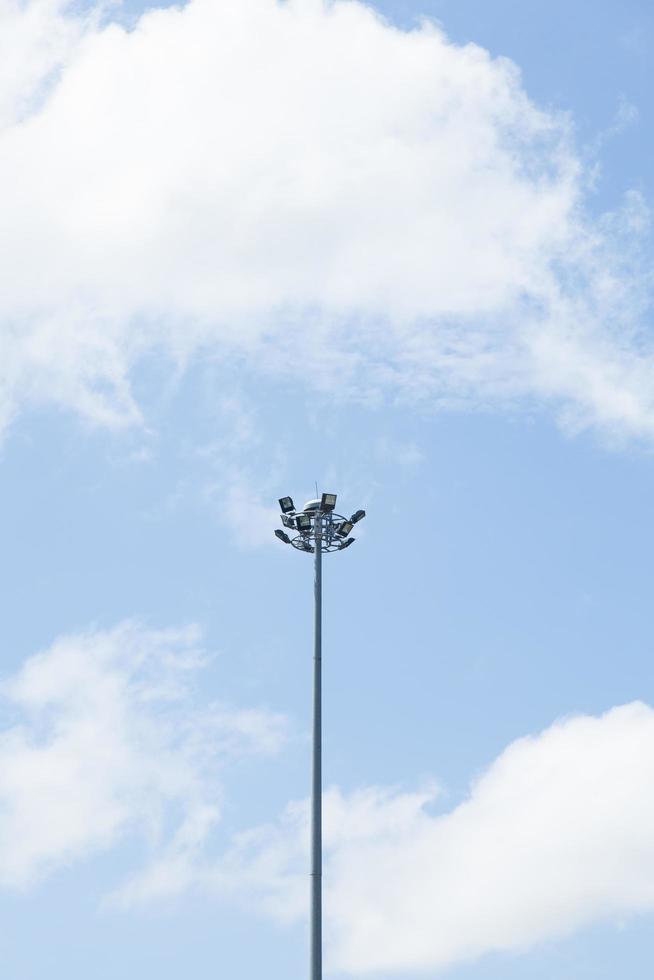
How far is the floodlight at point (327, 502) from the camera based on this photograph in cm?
3959

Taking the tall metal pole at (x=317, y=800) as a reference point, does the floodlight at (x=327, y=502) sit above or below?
above

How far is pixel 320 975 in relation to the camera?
33.6m

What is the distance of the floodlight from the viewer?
3959cm

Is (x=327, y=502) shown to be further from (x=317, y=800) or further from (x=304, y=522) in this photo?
(x=317, y=800)

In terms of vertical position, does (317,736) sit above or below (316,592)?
below

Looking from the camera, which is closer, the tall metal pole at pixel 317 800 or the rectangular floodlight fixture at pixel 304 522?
the tall metal pole at pixel 317 800

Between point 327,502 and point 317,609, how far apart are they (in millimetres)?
3154

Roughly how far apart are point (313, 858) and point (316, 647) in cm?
545

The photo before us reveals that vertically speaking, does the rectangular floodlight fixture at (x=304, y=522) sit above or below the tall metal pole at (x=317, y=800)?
above

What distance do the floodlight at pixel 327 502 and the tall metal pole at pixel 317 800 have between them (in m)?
1.18

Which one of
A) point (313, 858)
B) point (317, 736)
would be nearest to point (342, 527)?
point (317, 736)

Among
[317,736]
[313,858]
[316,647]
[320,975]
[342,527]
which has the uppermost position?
[342,527]

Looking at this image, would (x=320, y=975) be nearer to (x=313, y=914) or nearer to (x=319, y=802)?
(x=313, y=914)

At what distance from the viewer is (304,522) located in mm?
39781
